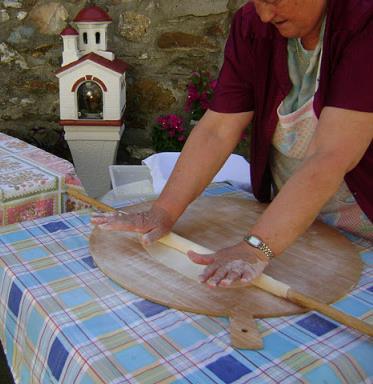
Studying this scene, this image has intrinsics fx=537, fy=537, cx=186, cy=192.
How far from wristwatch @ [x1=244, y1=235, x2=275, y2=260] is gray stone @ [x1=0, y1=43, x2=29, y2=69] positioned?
217cm

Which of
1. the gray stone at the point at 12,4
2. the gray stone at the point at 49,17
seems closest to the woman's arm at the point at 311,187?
the gray stone at the point at 49,17

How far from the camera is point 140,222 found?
3.91 ft

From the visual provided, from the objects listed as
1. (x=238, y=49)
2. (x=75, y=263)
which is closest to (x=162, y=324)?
(x=75, y=263)

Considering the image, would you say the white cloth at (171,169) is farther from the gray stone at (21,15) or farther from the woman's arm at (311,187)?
the gray stone at (21,15)

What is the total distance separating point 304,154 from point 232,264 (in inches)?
16.5

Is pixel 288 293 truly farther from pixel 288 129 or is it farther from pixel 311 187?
pixel 288 129

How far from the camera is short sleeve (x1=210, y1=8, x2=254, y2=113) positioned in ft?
4.26

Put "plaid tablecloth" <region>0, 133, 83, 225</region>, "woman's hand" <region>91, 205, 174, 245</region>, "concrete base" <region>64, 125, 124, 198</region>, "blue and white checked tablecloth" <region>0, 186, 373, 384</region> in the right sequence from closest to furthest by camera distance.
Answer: "blue and white checked tablecloth" <region>0, 186, 373, 384</region>
"woman's hand" <region>91, 205, 174, 245</region>
"plaid tablecloth" <region>0, 133, 83, 225</region>
"concrete base" <region>64, 125, 124, 198</region>

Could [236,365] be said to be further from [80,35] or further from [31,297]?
[80,35]

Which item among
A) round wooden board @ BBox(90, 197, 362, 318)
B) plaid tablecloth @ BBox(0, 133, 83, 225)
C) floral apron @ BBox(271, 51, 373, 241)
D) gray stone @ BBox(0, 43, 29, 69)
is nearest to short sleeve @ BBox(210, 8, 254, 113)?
floral apron @ BBox(271, 51, 373, 241)

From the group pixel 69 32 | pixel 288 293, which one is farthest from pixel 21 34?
pixel 288 293

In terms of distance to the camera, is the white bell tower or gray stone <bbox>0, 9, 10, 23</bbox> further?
gray stone <bbox>0, 9, 10, 23</bbox>

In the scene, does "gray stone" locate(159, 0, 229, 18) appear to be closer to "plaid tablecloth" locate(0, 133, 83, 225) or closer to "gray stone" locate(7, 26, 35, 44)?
"gray stone" locate(7, 26, 35, 44)

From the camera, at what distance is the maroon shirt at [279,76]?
1.05m
